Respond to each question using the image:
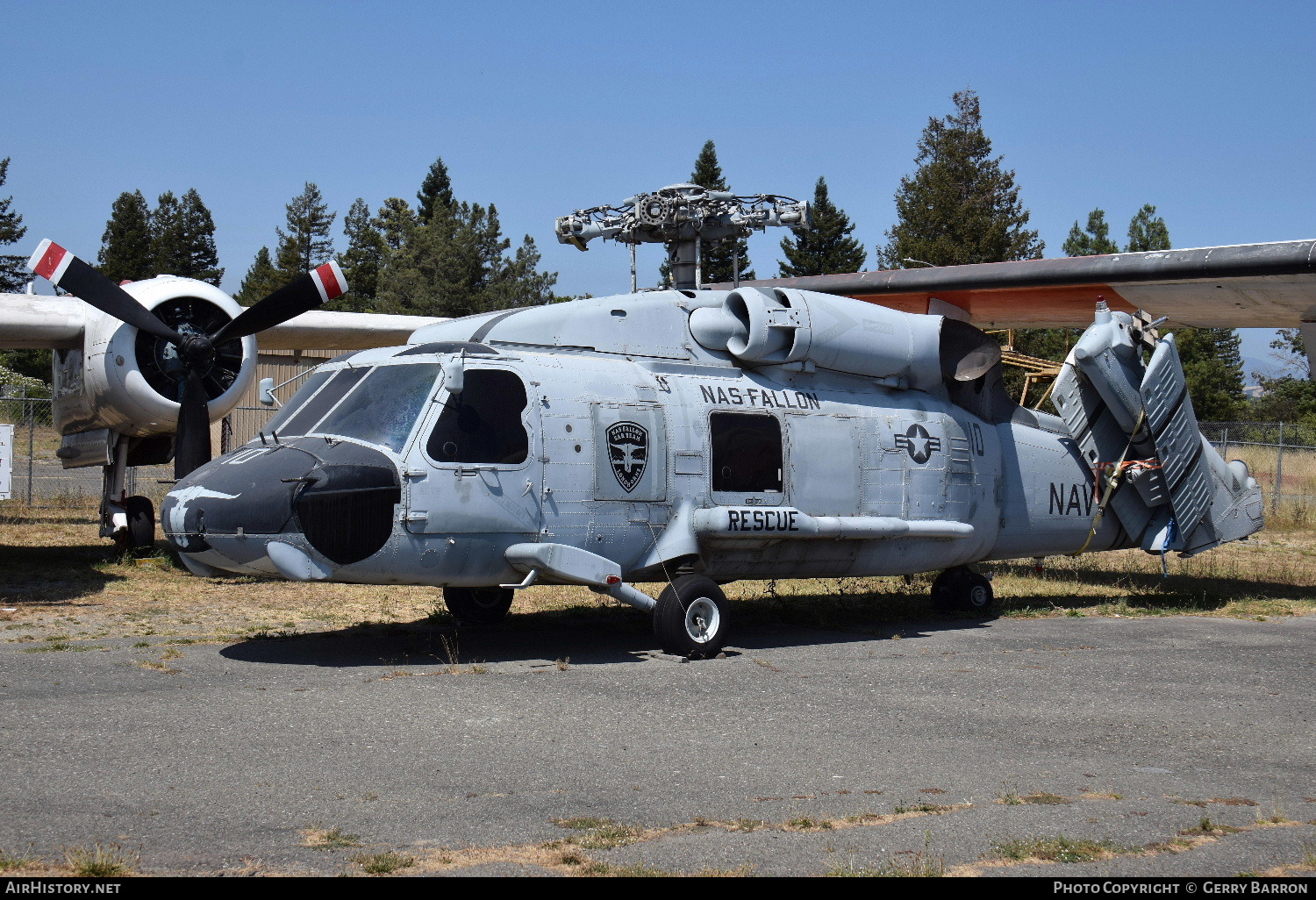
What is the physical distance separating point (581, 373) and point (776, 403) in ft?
6.50

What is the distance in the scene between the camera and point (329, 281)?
13.0 m

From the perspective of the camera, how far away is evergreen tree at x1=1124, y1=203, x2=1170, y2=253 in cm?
6656

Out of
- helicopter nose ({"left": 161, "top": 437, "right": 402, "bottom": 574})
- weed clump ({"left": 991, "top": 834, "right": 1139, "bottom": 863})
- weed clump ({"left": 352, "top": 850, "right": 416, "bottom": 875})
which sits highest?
helicopter nose ({"left": 161, "top": 437, "right": 402, "bottom": 574})

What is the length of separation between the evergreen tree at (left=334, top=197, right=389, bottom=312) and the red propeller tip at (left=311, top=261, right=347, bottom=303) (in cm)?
6373

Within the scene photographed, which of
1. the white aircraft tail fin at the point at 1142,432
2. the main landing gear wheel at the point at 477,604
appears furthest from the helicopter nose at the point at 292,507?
the white aircraft tail fin at the point at 1142,432

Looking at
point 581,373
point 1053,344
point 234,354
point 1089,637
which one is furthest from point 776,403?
point 1053,344

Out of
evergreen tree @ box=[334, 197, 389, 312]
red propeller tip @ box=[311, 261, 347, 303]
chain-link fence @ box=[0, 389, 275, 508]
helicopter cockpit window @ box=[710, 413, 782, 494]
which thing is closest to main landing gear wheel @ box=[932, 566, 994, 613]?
helicopter cockpit window @ box=[710, 413, 782, 494]

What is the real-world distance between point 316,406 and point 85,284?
5419 mm

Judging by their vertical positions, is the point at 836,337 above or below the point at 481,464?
above

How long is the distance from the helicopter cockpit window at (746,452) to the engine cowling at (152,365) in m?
7.25

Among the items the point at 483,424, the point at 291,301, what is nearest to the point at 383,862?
the point at 483,424

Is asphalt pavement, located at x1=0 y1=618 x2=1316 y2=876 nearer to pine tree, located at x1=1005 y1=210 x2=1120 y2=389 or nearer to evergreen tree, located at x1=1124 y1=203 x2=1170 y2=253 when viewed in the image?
pine tree, located at x1=1005 y1=210 x2=1120 y2=389

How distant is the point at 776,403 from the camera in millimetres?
10844

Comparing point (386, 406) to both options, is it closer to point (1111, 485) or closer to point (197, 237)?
point (1111, 485)
